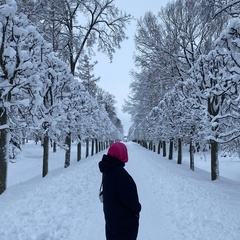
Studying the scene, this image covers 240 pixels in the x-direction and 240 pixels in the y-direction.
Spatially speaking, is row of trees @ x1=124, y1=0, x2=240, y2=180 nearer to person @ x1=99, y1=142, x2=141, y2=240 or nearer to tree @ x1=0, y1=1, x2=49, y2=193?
tree @ x1=0, y1=1, x2=49, y2=193

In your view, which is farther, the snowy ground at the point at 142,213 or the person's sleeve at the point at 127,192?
the snowy ground at the point at 142,213

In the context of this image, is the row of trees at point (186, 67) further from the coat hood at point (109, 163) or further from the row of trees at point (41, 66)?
the coat hood at point (109, 163)

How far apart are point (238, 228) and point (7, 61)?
27.4ft

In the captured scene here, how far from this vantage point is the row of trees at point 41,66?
28.4 ft

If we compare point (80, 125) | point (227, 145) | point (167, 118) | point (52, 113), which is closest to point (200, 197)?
point (227, 145)

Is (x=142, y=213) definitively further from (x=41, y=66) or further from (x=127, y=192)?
(x=41, y=66)

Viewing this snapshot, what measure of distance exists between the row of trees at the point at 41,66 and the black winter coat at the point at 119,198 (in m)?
5.79

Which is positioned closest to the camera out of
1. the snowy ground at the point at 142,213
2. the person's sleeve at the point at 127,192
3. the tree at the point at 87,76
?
the person's sleeve at the point at 127,192

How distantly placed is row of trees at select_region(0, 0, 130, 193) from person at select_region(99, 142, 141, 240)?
573 centimetres

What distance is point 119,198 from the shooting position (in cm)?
346

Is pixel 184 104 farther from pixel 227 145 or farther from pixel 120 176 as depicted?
pixel 120 176

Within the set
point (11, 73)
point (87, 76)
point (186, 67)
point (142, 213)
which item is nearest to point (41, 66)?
point (11, 73)

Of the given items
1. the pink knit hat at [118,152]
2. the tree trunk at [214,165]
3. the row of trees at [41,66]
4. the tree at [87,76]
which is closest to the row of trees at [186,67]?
the tree trunk at [214,165]

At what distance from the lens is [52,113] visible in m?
13.2
